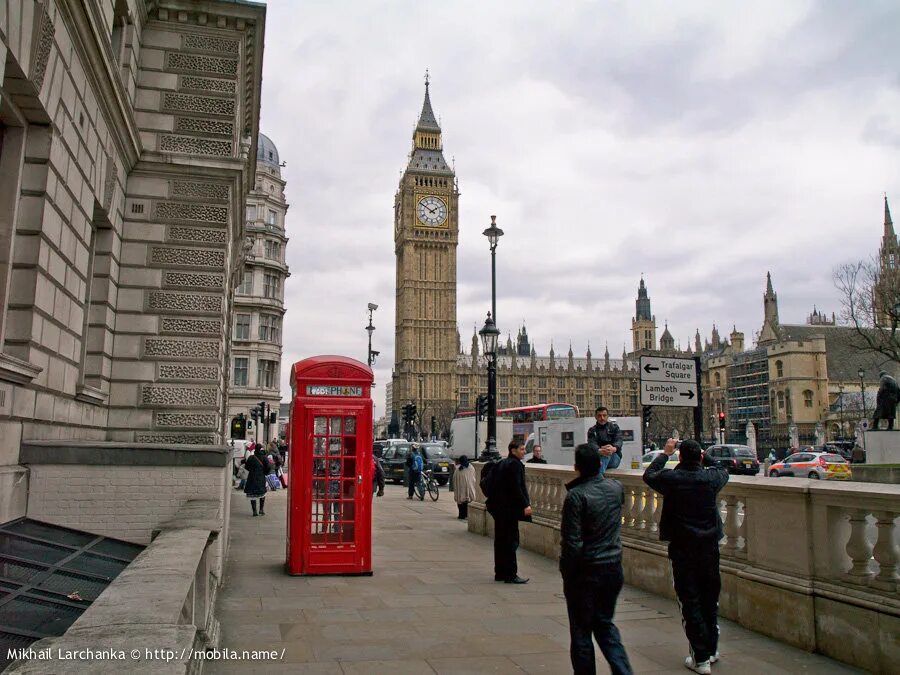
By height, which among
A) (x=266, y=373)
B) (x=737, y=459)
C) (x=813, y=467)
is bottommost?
(x=813, y=467)

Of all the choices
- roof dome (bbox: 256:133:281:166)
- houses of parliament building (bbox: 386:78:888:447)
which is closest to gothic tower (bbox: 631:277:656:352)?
houses of parliament building (bbox: 386:78:888:447)

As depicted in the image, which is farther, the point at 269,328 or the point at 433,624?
the point at 269,328

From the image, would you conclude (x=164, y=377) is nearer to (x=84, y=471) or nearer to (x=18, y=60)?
(x=84, y=471)

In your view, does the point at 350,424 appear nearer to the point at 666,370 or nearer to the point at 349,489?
the point at 349,489

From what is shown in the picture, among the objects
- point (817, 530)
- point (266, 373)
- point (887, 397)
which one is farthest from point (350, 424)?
point (266, 373)

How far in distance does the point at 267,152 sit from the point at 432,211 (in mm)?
64353

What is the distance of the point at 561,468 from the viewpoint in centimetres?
1152

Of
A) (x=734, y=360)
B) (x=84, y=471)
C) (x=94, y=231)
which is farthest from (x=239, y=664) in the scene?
(x=734, y=360)

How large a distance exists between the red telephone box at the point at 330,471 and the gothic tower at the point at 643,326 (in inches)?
5757

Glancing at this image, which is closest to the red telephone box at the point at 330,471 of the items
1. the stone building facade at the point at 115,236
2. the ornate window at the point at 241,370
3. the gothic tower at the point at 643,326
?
the stone building facade at the point at 115,236

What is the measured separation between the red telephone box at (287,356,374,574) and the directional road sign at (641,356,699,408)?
3.69m

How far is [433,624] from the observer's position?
23.0 ft

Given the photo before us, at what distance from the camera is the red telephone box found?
941 centimetres

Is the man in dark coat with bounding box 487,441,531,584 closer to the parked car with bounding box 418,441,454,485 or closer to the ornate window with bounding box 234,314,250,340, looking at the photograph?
the parked car with bounding box 418,441,454,485
